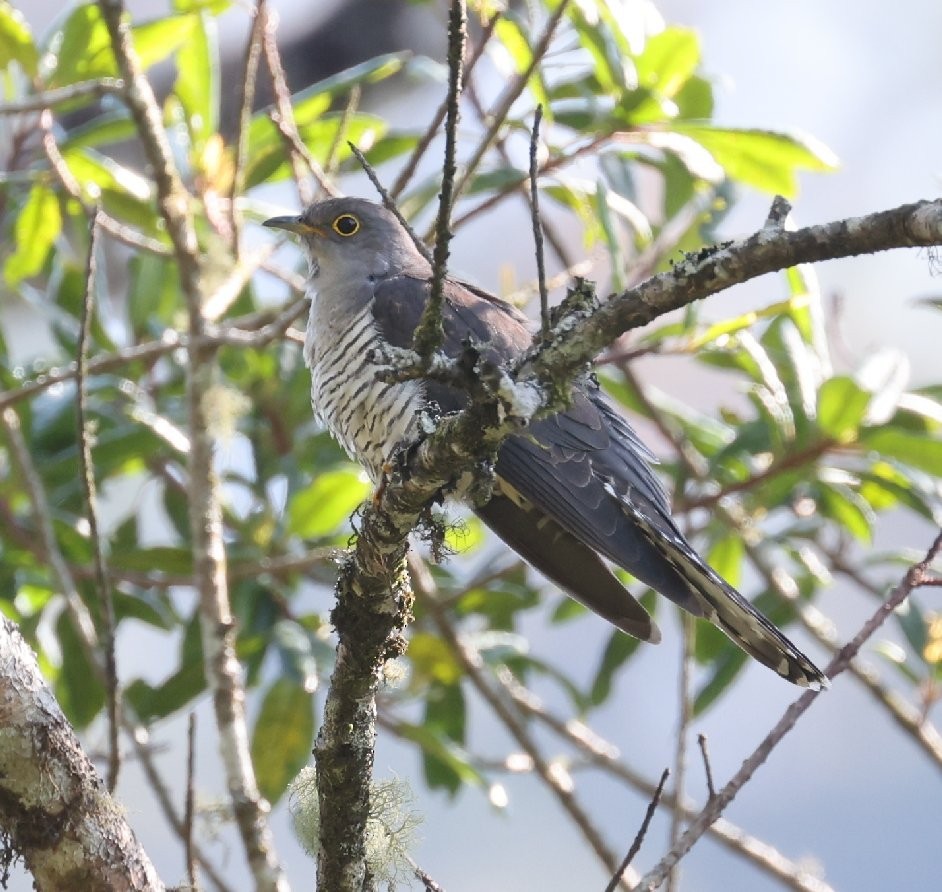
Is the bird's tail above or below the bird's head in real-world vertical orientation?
below

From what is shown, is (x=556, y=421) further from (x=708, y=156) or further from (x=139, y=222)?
(x=139, y=222)

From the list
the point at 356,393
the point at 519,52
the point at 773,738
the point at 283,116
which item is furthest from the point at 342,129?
the point at 773,738

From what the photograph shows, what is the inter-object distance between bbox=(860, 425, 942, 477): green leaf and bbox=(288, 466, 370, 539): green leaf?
1.46 metres

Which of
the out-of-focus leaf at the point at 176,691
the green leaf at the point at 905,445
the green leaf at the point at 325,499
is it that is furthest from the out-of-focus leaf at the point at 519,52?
the out-of-focus leaf at the point at 176,691

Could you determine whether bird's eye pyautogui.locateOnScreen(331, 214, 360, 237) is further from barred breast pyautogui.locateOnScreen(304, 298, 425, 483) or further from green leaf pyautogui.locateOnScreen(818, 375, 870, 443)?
green leaf pyautogui.locateOnScreen(818, 375, 870, 443)

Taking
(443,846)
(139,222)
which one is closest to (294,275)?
(139,222)

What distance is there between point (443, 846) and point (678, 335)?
4.48m

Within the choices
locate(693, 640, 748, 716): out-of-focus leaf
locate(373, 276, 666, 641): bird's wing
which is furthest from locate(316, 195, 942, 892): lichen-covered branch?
locate(693, 640, 748, 716): out-of-focus leaf

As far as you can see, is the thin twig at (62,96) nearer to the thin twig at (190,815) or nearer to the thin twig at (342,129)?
the thin twig at (342,129)

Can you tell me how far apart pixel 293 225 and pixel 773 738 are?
7.61ft

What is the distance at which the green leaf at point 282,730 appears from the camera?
3.85m

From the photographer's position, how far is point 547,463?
311 centimetres

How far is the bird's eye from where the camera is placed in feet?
13.0

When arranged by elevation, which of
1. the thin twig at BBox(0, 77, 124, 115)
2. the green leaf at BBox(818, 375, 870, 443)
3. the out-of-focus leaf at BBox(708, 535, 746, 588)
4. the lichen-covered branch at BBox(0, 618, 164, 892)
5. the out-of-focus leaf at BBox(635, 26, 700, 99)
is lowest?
the lichen-covered branch at BBox(0, 618, 164, 892)
